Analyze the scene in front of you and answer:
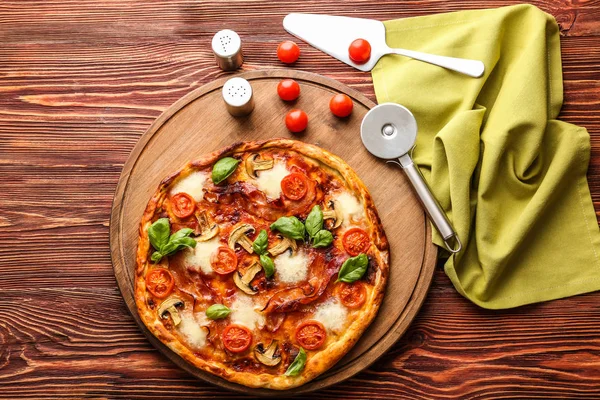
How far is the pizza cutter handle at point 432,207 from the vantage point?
398 cm

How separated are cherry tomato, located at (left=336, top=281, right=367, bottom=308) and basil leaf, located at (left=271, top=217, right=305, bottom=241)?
15.8 inches

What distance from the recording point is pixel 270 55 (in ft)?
14.4

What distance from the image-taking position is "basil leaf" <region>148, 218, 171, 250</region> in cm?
391

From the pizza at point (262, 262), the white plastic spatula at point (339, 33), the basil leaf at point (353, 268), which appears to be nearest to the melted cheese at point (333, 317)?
the pizza at point (262, 262)

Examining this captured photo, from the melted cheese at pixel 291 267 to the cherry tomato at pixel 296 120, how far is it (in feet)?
2.62

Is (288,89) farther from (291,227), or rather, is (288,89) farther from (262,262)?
(262,262)

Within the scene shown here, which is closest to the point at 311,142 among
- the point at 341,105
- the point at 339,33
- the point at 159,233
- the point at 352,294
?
the point at 341,105

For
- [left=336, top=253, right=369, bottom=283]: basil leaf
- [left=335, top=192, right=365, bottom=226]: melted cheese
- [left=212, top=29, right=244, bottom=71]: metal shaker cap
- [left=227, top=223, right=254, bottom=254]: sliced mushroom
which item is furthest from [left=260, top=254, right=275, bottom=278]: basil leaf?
[left=212, top=29, right=244, bottom=71]: metal shaker cap

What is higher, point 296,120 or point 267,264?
point 296,120

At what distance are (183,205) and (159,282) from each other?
19.3 inches

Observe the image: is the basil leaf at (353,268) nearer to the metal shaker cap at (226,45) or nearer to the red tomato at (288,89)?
the red tomato at (288,89)

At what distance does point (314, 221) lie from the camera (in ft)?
12.9

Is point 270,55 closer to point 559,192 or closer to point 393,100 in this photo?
point 393,100

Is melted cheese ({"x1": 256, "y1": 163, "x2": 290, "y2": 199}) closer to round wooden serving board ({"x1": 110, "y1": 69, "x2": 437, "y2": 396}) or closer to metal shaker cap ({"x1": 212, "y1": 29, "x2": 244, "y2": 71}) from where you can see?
round wooden serving board ({"x1": 110, "y1": 69, "x2": 437, "y2": 396})
